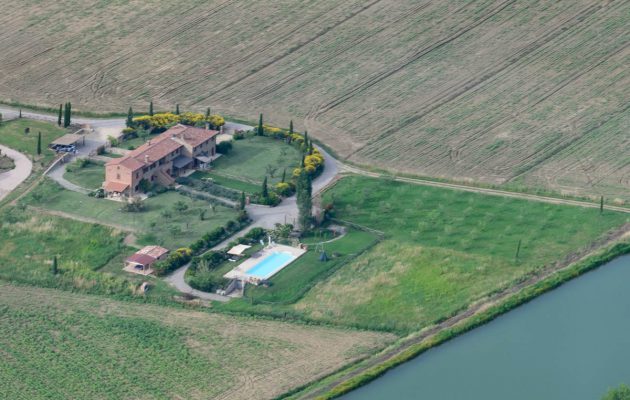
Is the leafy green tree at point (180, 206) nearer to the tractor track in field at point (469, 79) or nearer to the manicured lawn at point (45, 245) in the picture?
the manicured lawn at point (45, 245)

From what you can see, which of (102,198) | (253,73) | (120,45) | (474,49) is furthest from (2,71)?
(474,49)

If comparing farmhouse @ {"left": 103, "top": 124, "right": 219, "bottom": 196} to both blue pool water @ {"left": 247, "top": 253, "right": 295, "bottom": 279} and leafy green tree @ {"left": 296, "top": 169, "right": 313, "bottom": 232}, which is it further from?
blue pool water @ {"left": 247, "top": 253, "right": 295, "bottom": 279}

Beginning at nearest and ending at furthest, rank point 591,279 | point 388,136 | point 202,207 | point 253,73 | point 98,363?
1. point 98,363
2. point 591,279
3. point 202,207
4. point 388,136
5. point 253,73

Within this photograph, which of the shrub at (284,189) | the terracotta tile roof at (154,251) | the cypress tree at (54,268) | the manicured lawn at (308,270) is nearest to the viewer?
the manicured lawn at (308,270)

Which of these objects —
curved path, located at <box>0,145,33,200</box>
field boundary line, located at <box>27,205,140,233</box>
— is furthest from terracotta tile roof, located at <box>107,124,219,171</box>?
curved path, located at <box>0,145,33,200</box>

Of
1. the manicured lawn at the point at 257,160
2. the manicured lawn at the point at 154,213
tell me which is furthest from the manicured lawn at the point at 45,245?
the manicured lawn at the point at 257,160

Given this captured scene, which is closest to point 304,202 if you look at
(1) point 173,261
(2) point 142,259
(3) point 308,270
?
(3) point 308,270

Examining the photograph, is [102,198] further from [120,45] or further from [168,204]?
[120,45]
